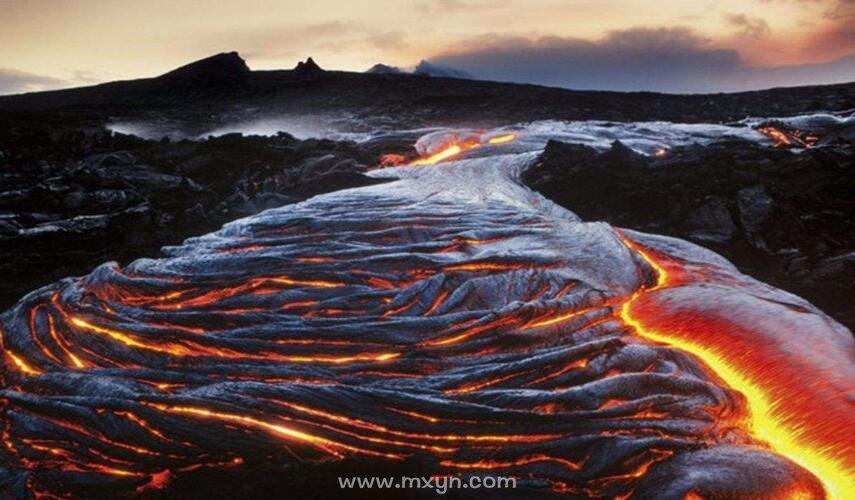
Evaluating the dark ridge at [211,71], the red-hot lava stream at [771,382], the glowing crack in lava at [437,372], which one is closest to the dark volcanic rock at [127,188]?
the glowing crack in lava at [437,372]

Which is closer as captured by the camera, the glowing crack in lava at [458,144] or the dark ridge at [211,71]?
the glowing crack in lava at [458,144]

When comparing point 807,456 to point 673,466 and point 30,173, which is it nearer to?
point 673,466

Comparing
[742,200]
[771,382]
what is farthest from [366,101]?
[771,382]

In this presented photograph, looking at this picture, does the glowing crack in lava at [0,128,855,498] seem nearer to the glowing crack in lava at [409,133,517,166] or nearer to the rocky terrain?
the glowing crack in lava at [409,133,517,166]

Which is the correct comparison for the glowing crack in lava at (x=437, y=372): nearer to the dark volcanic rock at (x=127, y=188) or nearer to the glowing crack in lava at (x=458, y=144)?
the dark volcanic rock at (x=127, y=188)

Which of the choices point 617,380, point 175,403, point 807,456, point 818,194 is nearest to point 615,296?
point 617,380

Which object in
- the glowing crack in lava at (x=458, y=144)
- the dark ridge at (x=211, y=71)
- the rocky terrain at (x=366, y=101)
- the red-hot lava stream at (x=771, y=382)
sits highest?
the dark ridge at (x=211, y=71)

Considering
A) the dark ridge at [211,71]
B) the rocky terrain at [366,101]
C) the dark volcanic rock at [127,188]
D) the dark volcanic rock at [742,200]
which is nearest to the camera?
the dark volcanic rock at [742,200]

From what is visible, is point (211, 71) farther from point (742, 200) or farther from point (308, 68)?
point (742, 200)

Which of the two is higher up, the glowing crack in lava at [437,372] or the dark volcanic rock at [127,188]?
the dark volcanic rock at [127,188]
